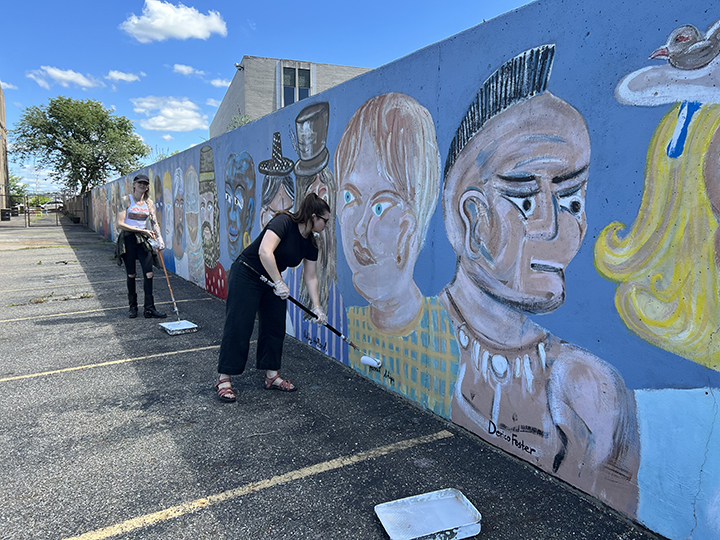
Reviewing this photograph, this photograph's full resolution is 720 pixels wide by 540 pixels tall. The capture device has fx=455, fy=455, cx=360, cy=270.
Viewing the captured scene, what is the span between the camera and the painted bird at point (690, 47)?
1.98 metres

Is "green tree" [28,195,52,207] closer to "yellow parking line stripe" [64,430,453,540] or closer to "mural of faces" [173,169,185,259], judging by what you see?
"mural of faces" [173,169,185,259]

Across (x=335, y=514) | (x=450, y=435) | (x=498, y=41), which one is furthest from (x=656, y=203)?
(x=335, y=514)

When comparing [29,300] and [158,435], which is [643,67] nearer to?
[158,435]

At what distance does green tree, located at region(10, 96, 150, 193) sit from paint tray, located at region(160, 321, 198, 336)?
44038mm

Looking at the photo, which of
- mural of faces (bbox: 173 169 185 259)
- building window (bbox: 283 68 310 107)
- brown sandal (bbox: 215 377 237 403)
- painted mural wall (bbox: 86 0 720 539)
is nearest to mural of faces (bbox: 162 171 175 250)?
mural of faces (bbox: 173 169 185 259)

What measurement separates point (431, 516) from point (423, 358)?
5.04 feet

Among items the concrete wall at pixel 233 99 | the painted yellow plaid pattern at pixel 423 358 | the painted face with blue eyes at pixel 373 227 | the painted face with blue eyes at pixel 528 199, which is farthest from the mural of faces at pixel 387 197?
the concrete wall at pixel 233 99

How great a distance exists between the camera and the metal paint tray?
2268 mm

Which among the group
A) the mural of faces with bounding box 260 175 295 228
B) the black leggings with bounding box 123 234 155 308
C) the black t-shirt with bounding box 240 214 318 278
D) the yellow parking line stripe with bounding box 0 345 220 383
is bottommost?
the yellow parking line stripe with bounding box 0 345 220 383

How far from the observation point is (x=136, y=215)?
21.6 feet

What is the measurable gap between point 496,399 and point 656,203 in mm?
1617

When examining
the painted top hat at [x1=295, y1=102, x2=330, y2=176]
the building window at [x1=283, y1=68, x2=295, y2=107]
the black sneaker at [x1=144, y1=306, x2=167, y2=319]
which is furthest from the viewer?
the building window at [x1=283, y1=68, x2=295, y2=107]

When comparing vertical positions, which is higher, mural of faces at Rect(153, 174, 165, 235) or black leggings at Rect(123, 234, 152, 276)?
mural of faces at Rect(153, 174, 165, 235)

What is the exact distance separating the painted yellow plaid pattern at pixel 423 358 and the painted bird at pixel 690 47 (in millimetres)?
2110
